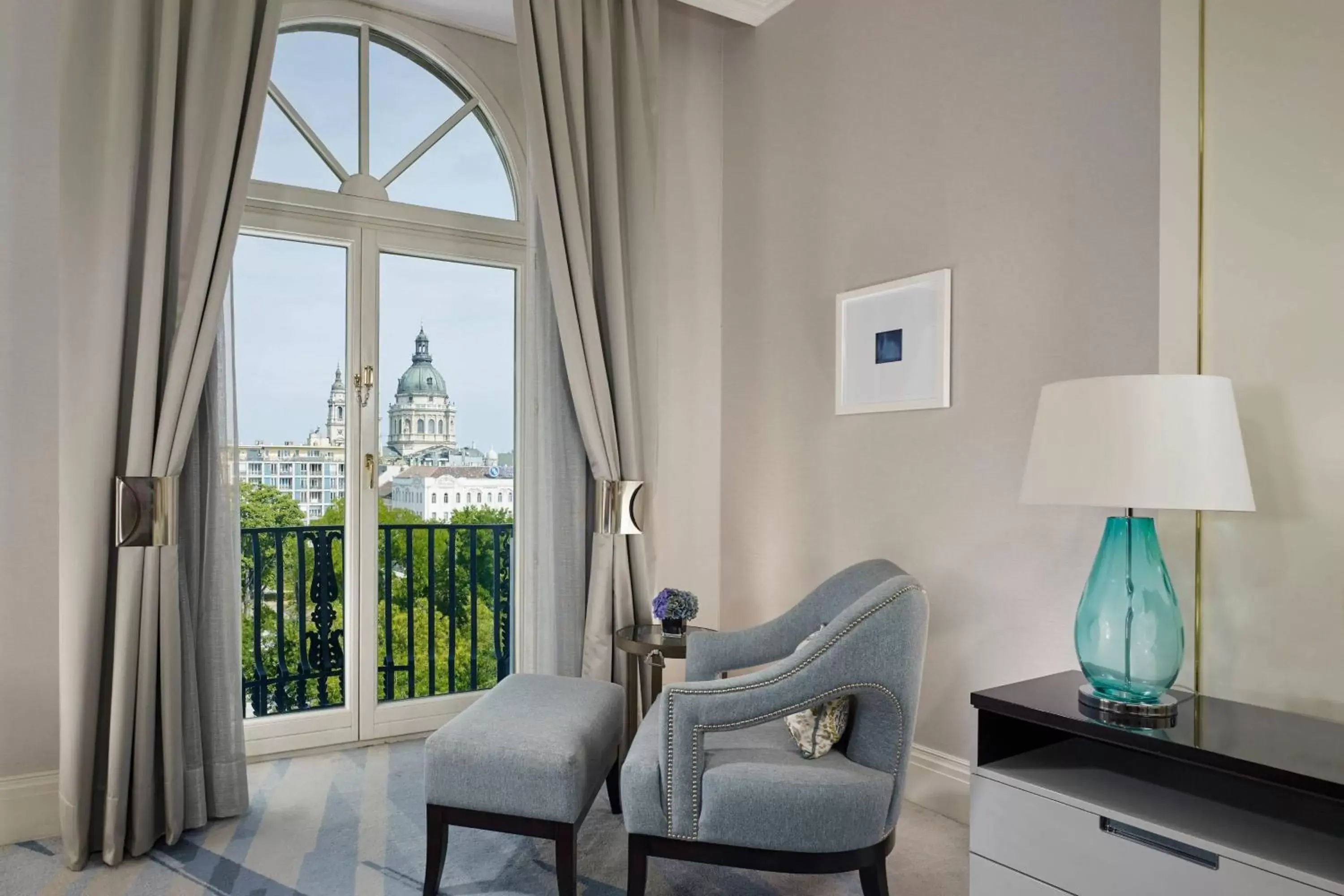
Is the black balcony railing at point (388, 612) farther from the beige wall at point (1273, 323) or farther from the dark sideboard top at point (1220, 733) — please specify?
the beige wall at point (1273, 323)

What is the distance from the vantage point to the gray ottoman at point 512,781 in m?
1.99

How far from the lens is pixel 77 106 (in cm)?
243

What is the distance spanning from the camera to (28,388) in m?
2.55

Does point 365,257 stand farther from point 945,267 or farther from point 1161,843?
point 1161,843

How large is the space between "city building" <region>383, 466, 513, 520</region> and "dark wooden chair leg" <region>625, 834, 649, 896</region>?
1862 mm

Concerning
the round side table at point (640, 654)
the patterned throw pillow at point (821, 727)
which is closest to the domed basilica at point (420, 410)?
the round side table at point (640, 654)

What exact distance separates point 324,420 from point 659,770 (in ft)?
6.61

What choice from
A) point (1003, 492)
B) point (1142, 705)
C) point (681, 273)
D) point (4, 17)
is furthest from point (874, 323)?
Answer: point (4, 17)

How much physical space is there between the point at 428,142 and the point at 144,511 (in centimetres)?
176

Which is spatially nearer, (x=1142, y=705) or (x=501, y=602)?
(x=1142, y=705)

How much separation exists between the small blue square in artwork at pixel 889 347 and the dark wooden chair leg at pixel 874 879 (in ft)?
5.24

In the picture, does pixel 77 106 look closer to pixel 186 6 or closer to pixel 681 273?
pixel 186 6

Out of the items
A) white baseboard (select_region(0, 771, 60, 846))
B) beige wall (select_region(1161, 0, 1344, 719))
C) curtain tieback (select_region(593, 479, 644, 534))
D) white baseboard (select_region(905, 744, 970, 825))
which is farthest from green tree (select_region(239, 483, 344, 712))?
beige wall (select_region(1161, 0, 1344, 719))

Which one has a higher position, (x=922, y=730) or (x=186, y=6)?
(x=186, y=6)
